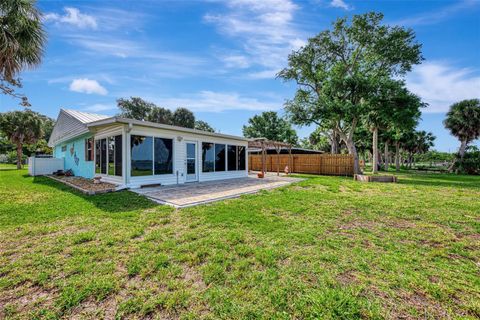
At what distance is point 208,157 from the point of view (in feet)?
35.9

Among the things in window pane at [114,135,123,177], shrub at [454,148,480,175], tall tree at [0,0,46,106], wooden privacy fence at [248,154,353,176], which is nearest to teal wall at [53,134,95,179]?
window pane at [114,135,123,177]

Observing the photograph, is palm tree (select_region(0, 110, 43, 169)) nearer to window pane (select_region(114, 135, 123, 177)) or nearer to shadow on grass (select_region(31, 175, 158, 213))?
window pane (select_region(114, 135, 123, 177))

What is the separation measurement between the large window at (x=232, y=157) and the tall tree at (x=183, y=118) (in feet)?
66.3

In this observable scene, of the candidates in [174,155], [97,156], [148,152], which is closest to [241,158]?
[174,155]

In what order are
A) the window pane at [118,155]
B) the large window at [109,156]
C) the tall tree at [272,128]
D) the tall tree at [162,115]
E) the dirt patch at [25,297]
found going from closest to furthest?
the dirt patch at [25,297] < the window pane at [118,155] < the large window at [109,156] < the tall tree at [162,115] < the tall tree at [272,128]

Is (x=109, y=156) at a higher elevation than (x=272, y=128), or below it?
below

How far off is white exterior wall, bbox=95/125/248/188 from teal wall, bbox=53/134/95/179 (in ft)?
7.33

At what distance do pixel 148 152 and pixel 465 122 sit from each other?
1126 inches

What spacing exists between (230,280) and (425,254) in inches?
111

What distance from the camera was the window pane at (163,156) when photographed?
8.85m

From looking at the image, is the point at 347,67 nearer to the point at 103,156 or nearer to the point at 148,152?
the point at 148,152

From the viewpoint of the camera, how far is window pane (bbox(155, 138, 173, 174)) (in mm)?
8852

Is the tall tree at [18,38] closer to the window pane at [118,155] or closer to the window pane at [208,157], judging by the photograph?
the window pane at [118,155]

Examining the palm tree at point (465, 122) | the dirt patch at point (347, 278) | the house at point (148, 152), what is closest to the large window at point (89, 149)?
the house at point (148, 152)
